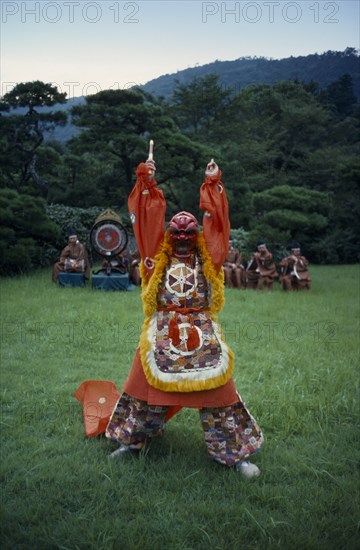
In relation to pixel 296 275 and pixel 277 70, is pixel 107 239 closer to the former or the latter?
pixel 296 275

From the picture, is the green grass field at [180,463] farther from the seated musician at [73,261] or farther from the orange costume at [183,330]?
the seated musician at [73,261]

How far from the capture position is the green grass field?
260cm

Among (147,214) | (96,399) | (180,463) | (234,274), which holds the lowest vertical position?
(180,463)

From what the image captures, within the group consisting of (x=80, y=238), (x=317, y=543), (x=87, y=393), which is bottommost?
(x=317, y=543)

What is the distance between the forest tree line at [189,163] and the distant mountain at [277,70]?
12.2 metres

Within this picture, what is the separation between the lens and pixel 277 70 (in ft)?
137

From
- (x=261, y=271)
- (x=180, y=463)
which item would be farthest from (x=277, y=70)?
(x=180, y=463)

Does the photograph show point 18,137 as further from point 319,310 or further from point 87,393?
point 87,393

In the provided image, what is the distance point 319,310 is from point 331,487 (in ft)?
18.4

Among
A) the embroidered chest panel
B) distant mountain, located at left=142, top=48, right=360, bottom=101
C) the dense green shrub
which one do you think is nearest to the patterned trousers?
the embroidered chest panel

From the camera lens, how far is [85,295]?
9.46 meters

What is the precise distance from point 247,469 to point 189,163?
12.9 meters

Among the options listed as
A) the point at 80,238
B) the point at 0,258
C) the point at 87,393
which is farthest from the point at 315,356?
the point at 80,238

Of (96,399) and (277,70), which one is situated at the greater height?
(277,70)
